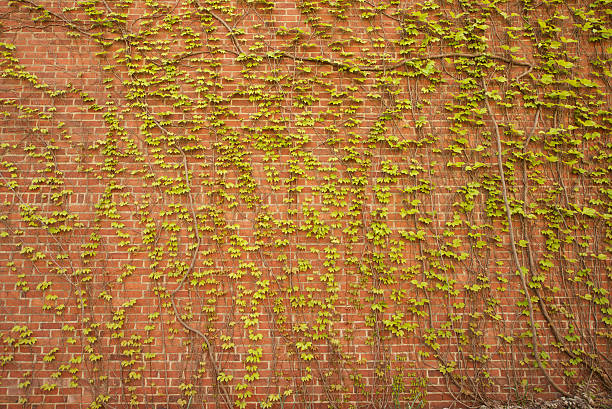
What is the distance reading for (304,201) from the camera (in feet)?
11.4

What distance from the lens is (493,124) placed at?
3.60 meters

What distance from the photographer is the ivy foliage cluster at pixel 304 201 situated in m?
3.28

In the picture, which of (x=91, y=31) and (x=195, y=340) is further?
(x=91, y=31)

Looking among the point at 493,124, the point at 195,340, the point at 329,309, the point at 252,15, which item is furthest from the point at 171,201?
the point at 493,124

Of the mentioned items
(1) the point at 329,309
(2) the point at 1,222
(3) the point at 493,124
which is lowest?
(1) the point at 329,309

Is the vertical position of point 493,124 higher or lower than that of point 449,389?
higher

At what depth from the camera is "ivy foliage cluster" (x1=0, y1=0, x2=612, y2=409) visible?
328 cm

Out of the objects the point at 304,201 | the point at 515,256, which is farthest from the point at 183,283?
the point at 515,256

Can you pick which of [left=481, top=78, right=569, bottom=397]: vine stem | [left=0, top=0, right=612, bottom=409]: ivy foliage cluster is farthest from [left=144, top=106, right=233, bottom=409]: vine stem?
[left=481, top=78, right=569, bottom=397]: vine stem

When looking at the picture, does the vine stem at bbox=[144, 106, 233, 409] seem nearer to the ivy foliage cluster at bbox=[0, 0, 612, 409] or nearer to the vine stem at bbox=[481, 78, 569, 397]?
the ivy foliage cluster at bbox=[0, 0, 612, 409]

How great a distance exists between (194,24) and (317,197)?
2114 millimetres

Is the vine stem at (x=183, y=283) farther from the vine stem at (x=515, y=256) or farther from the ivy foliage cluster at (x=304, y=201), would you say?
the vine stem at (x=515, y=256)

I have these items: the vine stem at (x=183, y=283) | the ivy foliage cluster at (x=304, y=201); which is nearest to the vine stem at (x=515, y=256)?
the ivy foliage cluster at (x=304, y=201)

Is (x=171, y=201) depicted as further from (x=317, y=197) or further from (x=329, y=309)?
(x=329, y=309)
